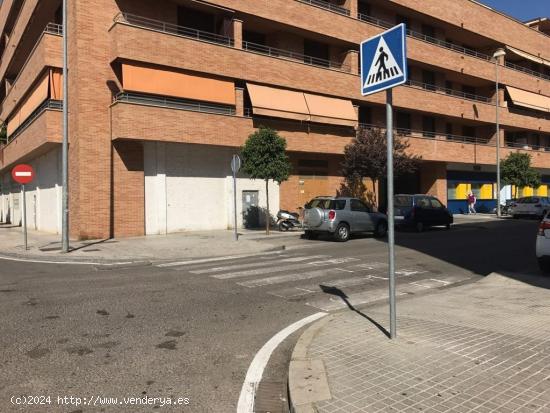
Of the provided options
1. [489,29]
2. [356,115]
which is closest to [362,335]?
[356,115]

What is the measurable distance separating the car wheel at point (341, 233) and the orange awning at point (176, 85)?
8.13 m

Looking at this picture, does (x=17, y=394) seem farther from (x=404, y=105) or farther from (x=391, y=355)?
(x=404, y=105)

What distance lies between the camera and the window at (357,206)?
18406 millimetres

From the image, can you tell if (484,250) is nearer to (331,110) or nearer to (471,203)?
(331,110)

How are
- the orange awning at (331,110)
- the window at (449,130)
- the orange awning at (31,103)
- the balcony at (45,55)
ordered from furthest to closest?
the window at (449,130) < the orange awning at (331,110) < the orange awning at (31,103) < the balcony at (45,55)

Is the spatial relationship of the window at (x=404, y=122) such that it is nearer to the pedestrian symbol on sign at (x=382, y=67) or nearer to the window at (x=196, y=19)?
the window at (x=196, y=19)

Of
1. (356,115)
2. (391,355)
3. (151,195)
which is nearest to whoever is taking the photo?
(391,355)

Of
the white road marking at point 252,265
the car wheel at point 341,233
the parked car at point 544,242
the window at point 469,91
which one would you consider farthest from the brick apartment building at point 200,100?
the parked car at point 544,242

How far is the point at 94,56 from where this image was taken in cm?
1947

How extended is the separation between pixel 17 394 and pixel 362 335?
3403 mm

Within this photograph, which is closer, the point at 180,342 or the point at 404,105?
the point at 180,342

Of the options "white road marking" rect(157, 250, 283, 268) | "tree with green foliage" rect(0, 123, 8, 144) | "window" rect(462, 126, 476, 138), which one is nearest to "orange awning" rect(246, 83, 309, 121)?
"white road marking" rect(157, 250, 283, 268)

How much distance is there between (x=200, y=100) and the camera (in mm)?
21219

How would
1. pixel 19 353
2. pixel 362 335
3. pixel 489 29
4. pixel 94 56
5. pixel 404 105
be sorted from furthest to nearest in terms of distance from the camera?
pixel 489 29, pixel 404 105, pixel 94 56, pixel 362 335, pixel 19 353
